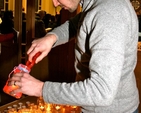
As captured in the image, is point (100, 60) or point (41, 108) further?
point (41, 108)

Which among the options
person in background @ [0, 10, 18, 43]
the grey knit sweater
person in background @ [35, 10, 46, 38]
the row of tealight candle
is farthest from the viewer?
person in background @ [35, 10, 46, 38]

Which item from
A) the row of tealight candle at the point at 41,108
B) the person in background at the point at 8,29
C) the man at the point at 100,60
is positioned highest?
the man at the point at 100,60

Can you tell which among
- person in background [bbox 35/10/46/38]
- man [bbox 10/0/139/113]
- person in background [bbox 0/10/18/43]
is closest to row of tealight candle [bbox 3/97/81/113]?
man [bbox 10/0/139/113]

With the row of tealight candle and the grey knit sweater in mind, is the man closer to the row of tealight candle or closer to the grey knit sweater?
the grey knit sweater

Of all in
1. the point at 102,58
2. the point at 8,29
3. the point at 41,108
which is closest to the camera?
the point at 102,58

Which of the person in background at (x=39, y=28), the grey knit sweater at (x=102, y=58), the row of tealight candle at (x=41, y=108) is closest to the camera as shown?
the grey knit sweater at (x=102, y=58)

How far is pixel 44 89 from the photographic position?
68 centimetres

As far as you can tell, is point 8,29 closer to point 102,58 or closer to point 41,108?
point 41,108

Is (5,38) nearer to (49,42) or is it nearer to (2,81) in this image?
(2,81)

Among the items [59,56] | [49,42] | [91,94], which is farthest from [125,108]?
[59,56]

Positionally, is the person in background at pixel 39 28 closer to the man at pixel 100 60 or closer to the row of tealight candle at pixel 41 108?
the row of tealight candle at pixel 41 108

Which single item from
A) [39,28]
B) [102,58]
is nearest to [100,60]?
[102,58]

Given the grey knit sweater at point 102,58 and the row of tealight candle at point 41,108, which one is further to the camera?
the row of tealight candle at point 41,108

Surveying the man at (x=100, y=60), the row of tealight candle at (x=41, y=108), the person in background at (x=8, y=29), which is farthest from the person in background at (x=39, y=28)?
the man at (x=100, y=60)
